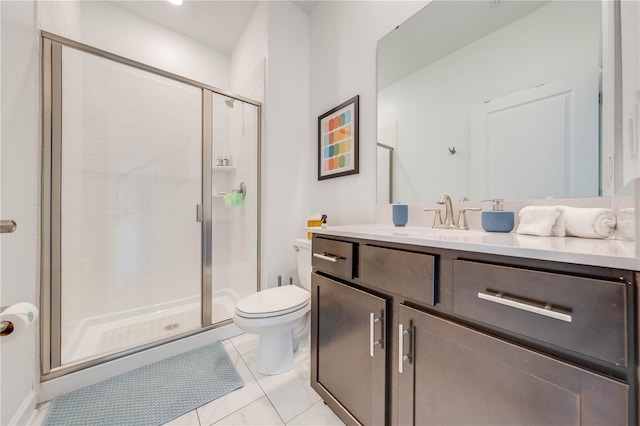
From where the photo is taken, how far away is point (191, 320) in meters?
1.91

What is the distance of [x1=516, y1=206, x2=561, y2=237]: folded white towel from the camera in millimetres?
770

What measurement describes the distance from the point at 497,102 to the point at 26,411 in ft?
8.12

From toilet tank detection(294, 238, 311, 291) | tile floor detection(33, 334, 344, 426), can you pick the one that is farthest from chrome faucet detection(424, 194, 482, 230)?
tile floor detection(33, 334, 344, 426)

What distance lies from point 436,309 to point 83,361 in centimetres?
182

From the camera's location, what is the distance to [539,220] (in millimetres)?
797

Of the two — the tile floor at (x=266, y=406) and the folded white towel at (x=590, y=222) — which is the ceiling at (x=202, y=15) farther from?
the tile floor at (x=266, y=406)

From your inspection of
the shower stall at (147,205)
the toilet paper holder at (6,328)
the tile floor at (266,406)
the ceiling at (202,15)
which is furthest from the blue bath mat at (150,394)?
the ceiling at (202,15)

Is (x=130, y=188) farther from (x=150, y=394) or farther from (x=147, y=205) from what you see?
(x=150, y=394)

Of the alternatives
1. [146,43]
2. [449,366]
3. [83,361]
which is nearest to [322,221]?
[449,366]

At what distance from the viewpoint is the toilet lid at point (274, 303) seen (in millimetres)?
1311

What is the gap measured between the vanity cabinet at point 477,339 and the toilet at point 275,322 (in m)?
0.42

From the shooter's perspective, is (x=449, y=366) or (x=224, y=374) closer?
(x=449, y=366)

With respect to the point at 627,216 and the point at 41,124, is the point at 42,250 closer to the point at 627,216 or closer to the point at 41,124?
the point at 41,124

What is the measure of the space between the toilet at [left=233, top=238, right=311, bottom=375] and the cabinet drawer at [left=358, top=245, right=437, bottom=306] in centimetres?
66
